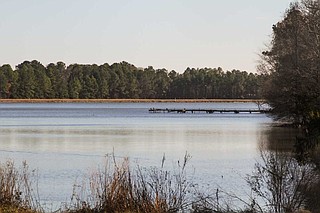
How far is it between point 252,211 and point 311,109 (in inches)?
1092

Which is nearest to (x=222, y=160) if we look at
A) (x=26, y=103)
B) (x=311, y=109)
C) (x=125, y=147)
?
(x=125, y=147)

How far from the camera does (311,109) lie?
139 ft

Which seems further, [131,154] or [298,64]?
[298,64]

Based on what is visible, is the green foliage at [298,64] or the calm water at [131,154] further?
the green foliage at [298,64]

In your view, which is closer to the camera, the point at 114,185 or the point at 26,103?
the point at 114,185

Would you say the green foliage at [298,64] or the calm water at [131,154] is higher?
the green foliage at [298,64]

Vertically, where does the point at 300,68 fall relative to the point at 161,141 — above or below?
above

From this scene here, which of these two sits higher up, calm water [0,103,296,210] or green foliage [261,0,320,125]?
green foliage [261,0,320,125]

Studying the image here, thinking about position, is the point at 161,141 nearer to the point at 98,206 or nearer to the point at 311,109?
the point at 311,109

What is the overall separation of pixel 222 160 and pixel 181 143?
434 inches

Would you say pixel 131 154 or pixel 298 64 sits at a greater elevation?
pixel 298 64

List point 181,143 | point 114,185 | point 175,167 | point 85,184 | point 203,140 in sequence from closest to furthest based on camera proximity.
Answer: point 114,185, point 85,184, point 175,167, point 181,143, point 203,140

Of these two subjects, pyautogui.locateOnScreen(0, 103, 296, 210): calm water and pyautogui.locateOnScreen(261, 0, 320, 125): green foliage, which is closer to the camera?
pyautogui.locateOnScreen(0, 103, 296, 210): calm water

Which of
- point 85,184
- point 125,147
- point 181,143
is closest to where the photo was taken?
point 85,184
